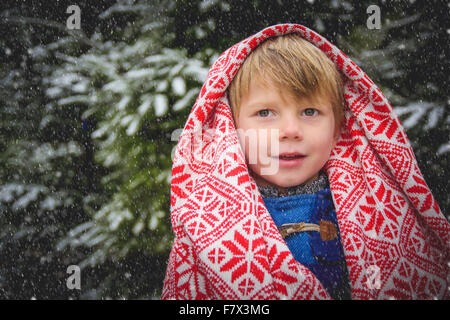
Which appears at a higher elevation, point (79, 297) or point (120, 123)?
point (120, 123)

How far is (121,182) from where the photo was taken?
151cm

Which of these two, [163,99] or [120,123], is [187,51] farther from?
[120,123]

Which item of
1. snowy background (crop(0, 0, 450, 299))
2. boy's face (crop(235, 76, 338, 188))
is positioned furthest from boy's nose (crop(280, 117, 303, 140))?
snowy background (crop(0, 0, 450, 299))

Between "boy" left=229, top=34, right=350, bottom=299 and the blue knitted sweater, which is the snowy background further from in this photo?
the blue knitted sweater

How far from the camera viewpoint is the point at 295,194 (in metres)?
1.12

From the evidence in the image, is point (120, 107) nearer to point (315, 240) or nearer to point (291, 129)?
point (291, 129)

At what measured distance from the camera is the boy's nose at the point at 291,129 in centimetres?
100

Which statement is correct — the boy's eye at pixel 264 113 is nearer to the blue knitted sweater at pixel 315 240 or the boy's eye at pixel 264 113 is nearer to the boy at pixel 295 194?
the boy at pixel 295 194

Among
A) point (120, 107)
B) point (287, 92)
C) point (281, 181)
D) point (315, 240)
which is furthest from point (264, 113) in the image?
point (120, 107)

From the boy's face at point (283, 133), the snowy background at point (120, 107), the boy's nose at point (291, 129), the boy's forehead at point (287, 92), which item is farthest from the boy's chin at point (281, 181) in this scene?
the snowy background at point (120, 107)

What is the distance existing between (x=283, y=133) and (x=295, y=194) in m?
0.22

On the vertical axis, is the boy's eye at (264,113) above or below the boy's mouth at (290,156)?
above

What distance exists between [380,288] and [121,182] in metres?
1.07

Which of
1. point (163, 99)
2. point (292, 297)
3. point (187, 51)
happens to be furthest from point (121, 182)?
point (292, 297)
